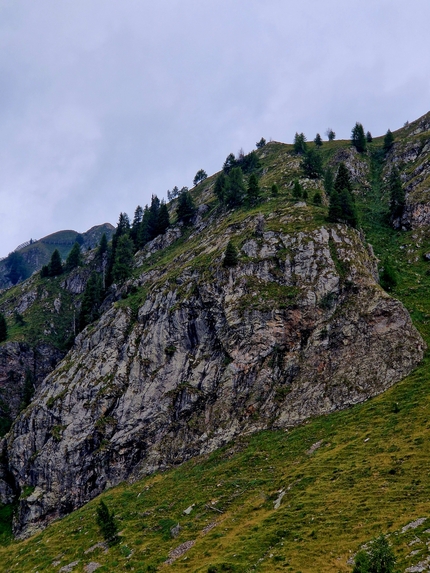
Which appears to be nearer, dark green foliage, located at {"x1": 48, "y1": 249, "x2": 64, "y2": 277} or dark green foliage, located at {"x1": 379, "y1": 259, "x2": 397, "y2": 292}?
dark green foliage, located at {"x1": 379, "y1": 259, "x2": 397, "y2": 292}

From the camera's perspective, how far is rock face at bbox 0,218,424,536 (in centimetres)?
5309

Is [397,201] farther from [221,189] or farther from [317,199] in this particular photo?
[221,189]

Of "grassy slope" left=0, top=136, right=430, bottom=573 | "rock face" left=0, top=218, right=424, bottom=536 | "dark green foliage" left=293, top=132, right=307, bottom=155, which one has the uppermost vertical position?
"dark green foliage" left=293, top=132, right=307, bottom=155

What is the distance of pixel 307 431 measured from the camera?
153 ft

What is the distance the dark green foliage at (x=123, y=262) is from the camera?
326 ft

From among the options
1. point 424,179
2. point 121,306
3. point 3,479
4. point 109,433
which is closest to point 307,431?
point 109,433

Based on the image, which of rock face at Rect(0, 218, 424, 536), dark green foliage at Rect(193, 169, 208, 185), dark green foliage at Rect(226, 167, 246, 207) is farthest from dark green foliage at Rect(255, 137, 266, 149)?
rock face at Rect(0, 218, 424, 536)

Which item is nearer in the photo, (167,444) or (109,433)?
(167,444)

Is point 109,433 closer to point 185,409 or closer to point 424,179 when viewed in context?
point 185,409

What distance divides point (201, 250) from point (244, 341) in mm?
30911

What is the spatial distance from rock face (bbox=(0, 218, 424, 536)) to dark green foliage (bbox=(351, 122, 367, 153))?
77232 mm

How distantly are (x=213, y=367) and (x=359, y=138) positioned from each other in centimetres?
11345

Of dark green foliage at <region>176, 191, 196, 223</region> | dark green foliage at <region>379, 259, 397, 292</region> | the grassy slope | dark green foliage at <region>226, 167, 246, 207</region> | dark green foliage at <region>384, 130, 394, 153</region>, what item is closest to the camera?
the grassy slope

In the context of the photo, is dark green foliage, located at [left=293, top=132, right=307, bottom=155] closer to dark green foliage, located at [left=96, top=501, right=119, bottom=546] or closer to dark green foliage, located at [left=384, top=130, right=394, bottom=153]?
dark green foliage, located at [left=384, top=130, right=394, bottom=153]
